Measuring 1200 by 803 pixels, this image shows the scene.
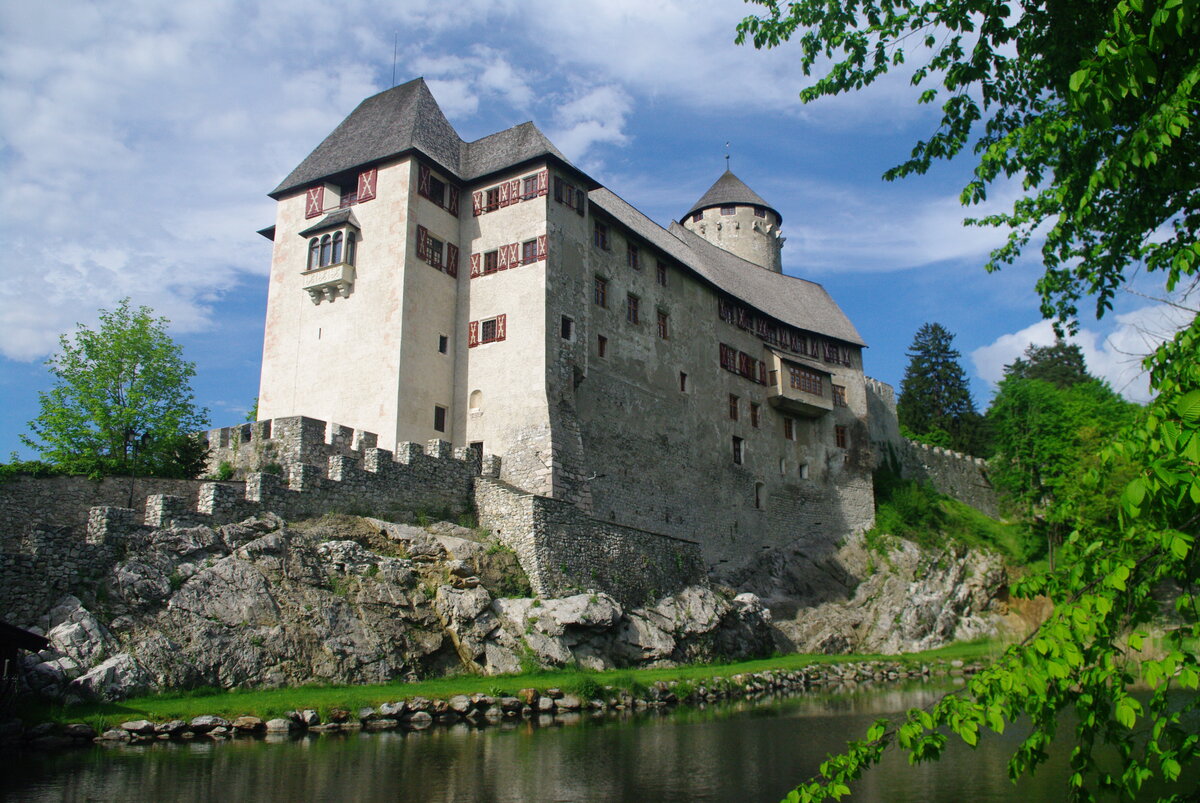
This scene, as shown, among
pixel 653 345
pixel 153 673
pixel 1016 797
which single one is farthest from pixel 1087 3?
pixel 653 345

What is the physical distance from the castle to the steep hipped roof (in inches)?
4.0

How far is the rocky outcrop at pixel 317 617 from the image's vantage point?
21.3m

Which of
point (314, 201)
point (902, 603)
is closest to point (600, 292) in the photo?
point (314, 201)

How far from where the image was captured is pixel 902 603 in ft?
150

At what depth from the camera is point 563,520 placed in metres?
32.2

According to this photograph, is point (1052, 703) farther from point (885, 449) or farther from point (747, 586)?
point (885, 449)

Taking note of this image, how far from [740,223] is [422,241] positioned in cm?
3581

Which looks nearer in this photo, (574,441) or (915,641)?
(574,441)

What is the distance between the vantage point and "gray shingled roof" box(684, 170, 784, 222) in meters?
68.6

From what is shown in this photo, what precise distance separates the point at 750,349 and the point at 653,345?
986 centimetres

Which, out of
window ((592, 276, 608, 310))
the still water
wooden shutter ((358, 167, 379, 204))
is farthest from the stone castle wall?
the still water

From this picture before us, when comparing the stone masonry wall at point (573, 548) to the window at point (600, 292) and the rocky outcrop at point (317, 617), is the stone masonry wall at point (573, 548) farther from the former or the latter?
the window at point (600, 292)

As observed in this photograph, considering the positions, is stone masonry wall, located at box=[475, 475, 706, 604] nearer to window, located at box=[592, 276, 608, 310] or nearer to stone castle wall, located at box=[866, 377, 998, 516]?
window, located at box=[592, 276, 608, 310]

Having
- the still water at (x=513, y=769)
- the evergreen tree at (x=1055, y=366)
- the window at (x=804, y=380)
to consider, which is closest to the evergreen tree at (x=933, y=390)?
the evergreen tree at (x=1055, y=366)
